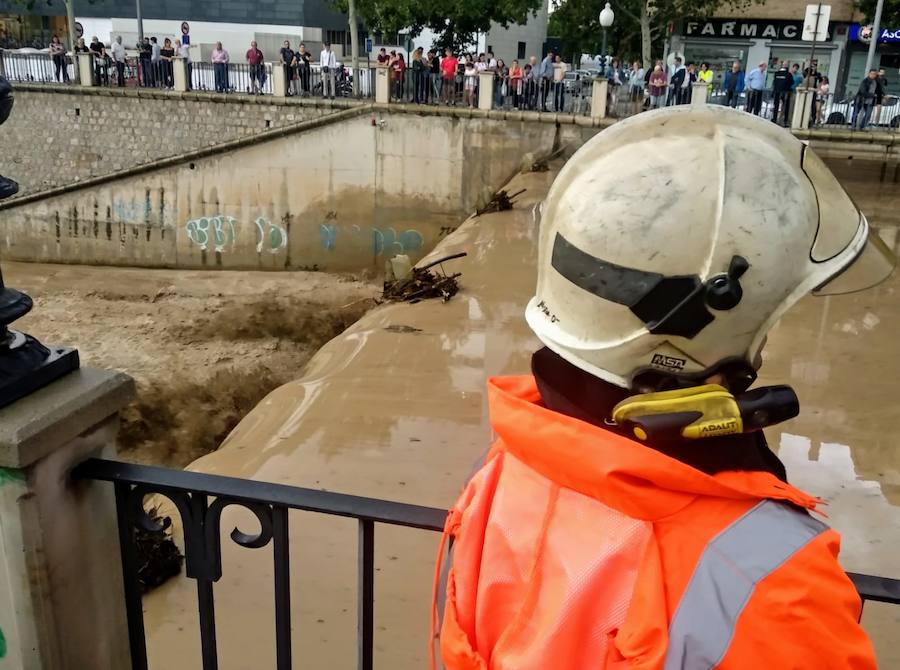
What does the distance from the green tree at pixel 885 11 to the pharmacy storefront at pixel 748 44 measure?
8.11 ft

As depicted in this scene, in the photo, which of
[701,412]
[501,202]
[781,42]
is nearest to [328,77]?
[501,202]

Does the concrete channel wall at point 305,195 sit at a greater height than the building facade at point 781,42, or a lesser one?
lesser

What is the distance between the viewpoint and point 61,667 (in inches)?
89.1

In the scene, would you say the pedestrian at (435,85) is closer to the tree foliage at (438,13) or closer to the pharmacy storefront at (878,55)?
the tree foliage at (438,13)

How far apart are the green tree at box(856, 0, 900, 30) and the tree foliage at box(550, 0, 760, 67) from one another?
11.3ft

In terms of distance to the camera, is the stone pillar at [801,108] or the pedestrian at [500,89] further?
the pedestrian at [500,89]

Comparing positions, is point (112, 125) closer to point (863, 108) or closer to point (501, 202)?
point (501, 202)

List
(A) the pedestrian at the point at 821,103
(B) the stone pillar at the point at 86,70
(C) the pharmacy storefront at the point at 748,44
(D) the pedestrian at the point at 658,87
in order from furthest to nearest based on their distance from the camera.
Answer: (C) the pharmacy storefront at the point at 748,44
(B) the stone pillar at the point at 86,70
(D) the pedestrian at the point at 658,87
(A) the pedestrian at the point at 821,103

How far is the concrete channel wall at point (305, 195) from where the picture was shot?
19062mm

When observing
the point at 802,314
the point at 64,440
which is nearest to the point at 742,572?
the point at 64,440

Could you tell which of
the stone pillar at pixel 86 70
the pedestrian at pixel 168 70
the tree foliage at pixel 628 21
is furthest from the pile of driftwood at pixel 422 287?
the tree foliage at pixel 628 21

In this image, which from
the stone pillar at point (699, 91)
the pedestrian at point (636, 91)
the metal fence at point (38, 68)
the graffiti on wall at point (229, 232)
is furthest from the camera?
the metal fence at point (38, 68)

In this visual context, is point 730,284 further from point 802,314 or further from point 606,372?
point 802,314

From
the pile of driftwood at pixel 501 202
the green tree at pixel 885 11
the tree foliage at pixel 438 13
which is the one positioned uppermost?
the green tree at pixel 885 11
